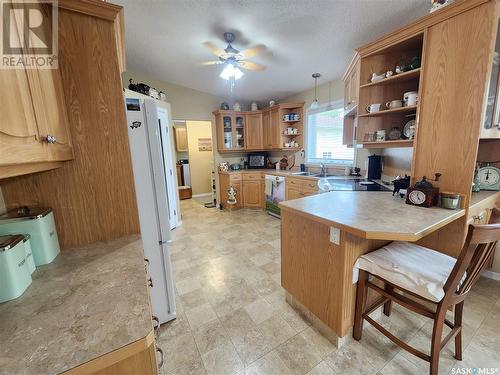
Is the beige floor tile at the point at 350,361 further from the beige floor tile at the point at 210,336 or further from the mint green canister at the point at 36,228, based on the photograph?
the mint green canister at the point at 36,228

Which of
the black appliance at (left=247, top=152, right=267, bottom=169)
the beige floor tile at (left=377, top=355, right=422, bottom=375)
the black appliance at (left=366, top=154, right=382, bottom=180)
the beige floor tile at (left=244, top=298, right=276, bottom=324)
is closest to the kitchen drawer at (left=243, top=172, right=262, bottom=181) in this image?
the black appliance at (left=247, top=152, right=267, bottom=169)

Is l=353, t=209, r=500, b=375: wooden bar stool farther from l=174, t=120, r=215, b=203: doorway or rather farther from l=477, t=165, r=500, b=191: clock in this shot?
l=174, t=120, r=215, b=203: doorway

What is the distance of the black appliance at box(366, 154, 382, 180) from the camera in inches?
111

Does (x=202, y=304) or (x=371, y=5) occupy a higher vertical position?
(x=371, y=5)

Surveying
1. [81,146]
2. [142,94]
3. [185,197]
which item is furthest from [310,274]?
[185,197]

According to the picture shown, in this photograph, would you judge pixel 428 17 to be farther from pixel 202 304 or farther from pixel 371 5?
pixel 202 304

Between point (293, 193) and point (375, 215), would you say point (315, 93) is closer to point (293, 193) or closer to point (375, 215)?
point (293, 193)

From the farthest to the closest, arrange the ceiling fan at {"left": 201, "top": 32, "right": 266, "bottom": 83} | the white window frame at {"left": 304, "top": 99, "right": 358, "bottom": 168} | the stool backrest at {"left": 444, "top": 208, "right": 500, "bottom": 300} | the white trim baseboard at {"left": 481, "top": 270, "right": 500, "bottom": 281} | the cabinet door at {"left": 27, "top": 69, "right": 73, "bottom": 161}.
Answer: the white window frame at {"left": 304, "top": 99, "right": 358, "bottom": 168} → the ceiling fan at {"left": 201, "top": 32, "right": 266, "bottom": 83} → the white trim baseboard at {"left": 481, "top": 270, "right": 500, "bottom": 281} → the stool backrest at {"left": 444, "top": 208, "right": 500, "bottom": 300} → the cabinet door at {"left": 27, "top": 69, "right": 73, "bottom": 161}

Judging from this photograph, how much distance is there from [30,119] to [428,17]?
242 centimetres

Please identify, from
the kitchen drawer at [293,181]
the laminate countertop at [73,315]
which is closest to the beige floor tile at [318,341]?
the laminate countertop at [73,315]

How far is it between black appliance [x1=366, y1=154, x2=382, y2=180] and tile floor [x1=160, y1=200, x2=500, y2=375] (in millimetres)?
1484

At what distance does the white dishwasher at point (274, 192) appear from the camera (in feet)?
13.5

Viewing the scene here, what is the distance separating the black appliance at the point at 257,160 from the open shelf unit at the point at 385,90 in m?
3.02

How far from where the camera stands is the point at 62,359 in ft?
1.78
